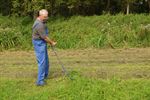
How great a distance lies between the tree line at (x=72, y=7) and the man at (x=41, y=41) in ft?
32.8

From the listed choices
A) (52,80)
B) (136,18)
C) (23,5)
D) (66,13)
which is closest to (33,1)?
(23,5)

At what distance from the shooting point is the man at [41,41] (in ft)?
36.0

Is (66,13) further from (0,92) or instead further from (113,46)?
(0,92)

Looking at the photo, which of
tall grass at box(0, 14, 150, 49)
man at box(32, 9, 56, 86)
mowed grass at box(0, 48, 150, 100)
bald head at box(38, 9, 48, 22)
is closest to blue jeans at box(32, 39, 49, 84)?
man at box(32, 9, 56, 86)

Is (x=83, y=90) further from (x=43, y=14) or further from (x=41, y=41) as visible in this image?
(x=43, y=14)

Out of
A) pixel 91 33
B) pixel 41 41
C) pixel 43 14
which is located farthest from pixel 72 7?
pixel 43 14

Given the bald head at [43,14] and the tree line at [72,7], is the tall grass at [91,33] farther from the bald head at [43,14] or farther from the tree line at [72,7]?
the bald head at [43,14]

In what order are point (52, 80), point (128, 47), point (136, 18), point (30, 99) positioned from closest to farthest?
point (30, 99), point (52, 80), point (128, 47), point (136, 18)

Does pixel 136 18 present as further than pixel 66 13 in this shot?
No

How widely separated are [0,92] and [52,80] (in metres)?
1.53

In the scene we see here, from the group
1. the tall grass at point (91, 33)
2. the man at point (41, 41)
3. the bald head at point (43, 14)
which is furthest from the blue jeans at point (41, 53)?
the tall grass at point (91, 33)

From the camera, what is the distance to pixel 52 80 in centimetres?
1173

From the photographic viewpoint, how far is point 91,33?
1878cm

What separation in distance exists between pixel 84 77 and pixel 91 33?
7.38 m
